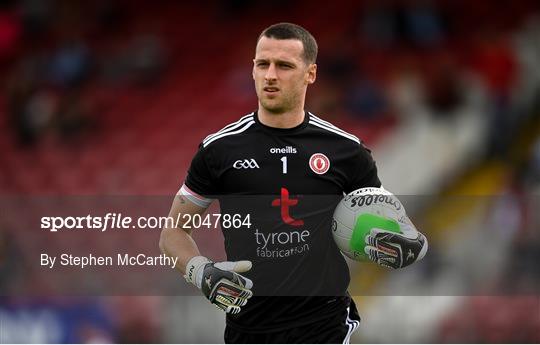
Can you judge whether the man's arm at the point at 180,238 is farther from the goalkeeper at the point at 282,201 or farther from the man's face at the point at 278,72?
the man's face at the point at 278,72

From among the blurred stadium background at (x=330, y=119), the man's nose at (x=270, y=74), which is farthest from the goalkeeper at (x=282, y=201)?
the blurred stadium background at (x=330, y=119)

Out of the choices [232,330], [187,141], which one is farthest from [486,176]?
[232,330]

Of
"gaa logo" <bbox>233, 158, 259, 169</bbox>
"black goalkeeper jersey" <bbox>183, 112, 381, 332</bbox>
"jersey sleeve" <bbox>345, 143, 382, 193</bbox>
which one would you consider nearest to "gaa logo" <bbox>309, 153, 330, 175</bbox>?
"black goalkeeper jersey" <bbox>183, 112, 381, 332</bbox>

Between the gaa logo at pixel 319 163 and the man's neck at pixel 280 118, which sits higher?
the man's neck at pixel 280 118

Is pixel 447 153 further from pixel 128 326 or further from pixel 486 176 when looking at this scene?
pixel 128 326

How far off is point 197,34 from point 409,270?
506 cm

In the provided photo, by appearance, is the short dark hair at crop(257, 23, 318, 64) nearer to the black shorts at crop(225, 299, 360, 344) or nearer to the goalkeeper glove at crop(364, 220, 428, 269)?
the goalkeeper glove at crop(364, 220, 428, 269)

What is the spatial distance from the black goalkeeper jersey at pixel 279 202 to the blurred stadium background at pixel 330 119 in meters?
4.29

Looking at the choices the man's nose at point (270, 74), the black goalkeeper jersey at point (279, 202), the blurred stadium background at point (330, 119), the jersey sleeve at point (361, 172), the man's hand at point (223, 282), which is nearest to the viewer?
the man's hand at point (223, 282)

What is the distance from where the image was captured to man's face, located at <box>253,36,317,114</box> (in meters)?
4.55

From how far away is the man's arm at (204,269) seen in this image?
441 centimetres

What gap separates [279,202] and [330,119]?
23.4ft

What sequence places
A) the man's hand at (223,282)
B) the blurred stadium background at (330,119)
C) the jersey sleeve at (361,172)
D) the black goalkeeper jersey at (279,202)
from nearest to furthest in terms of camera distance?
the man's hand at (223,282) → the black goalkeeper jersey at (279,202) → the jersey sleeve at (361,172) → the blurred stadium background at (330,119)

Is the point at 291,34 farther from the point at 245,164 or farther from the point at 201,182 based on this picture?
the point at 201,182
